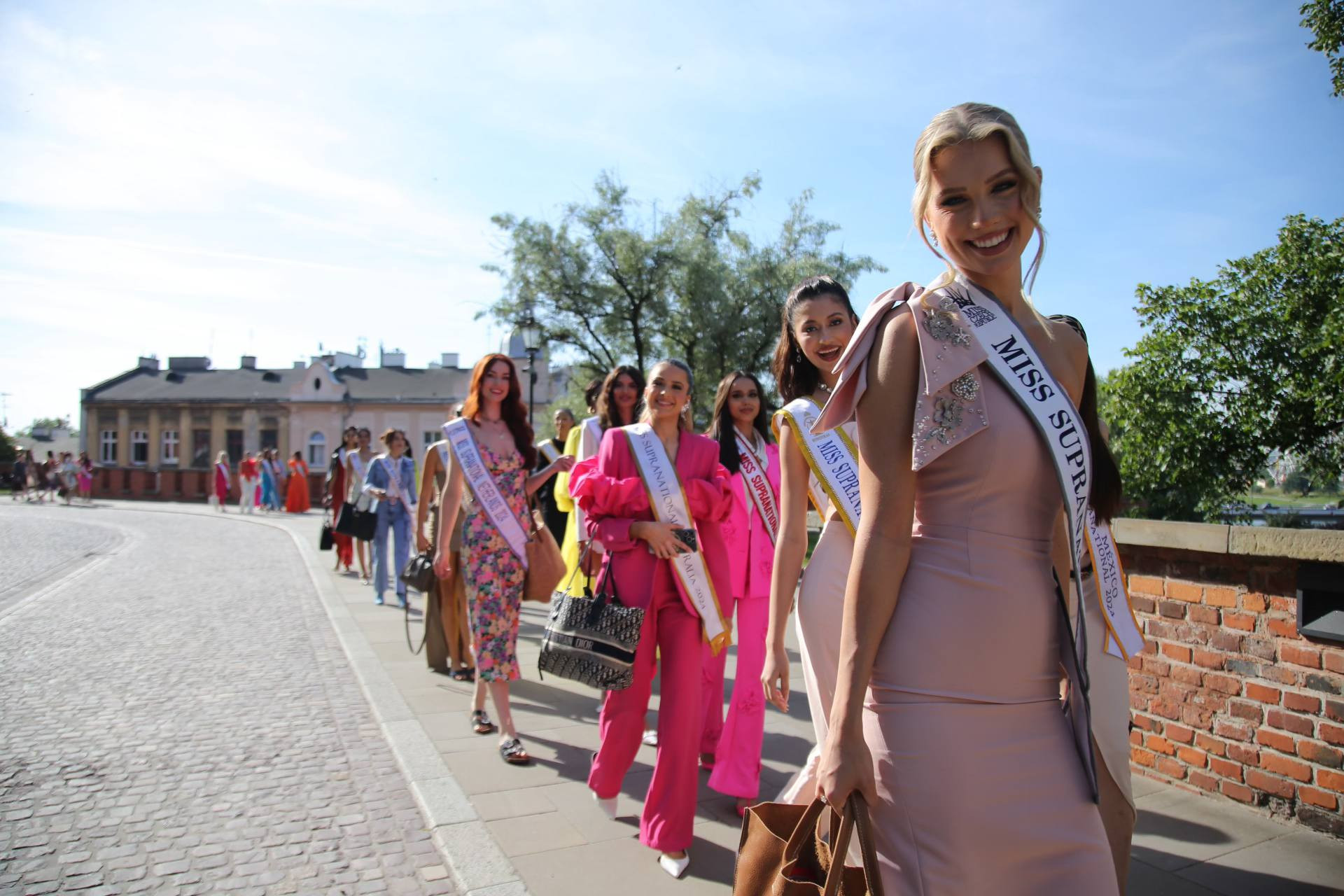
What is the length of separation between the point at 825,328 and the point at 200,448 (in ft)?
206

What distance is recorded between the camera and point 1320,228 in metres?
10.8

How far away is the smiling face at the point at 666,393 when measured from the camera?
4.14 m

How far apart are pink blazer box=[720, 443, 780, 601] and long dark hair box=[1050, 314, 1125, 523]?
8.48 feet

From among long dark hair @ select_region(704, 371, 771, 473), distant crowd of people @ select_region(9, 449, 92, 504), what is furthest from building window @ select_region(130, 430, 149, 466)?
long dark hair @ select_region(704, 371, 771, 473)

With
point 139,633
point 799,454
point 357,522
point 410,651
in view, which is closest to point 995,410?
point 799,454

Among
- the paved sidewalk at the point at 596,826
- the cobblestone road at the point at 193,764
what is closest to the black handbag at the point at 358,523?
the cobblestone road at the point at 193,764

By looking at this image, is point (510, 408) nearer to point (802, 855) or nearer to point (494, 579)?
point (494, 579)

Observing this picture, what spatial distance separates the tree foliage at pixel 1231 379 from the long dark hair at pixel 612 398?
7862mm

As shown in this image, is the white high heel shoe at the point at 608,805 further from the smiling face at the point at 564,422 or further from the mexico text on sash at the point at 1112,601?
the smiling face at the point at 564,422

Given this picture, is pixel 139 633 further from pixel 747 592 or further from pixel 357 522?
pixel 747 592

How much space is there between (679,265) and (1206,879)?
958 inches

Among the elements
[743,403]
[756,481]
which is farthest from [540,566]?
[743,403]

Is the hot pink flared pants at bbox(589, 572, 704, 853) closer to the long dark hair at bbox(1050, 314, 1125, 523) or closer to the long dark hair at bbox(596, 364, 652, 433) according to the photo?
the long dark hair at bbox(1050, 314, 1125, 523)

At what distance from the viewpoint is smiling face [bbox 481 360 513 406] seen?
17.8 ft
